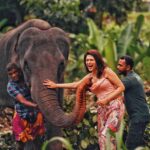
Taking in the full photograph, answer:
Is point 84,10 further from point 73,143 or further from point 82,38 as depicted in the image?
point 73,143

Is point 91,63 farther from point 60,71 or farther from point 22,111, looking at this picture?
point 22,111

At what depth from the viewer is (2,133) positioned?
10156 millimetres

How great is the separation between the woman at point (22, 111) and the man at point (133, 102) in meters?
1.09

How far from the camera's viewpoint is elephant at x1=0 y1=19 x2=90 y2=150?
816cm

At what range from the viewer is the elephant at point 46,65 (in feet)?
26.8

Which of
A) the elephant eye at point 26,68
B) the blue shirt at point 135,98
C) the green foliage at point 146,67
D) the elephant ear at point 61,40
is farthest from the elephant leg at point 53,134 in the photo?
the green foliage at point 146,67

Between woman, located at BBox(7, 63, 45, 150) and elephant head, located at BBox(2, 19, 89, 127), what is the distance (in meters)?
0.12

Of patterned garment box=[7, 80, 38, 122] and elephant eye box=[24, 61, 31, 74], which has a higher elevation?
elephant eye box=[24, 61, 31, 74]

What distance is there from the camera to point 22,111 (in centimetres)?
878

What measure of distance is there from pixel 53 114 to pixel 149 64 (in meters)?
5.20

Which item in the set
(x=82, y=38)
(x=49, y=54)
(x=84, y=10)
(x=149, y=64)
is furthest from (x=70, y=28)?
(x=49, y=54)

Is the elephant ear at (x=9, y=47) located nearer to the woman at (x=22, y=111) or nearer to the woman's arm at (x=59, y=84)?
the woman at (x=22, y=111)

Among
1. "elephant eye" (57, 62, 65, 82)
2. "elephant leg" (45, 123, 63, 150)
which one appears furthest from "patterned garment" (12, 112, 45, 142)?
"elephant eye" (57, 62, 65, 82)

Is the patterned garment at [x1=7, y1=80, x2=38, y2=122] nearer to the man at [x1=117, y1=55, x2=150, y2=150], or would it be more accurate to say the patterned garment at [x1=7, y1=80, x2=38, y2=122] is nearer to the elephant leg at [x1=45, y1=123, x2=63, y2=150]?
the elephant leg at [x1=45, y1=123, x2=63, y2=150]
